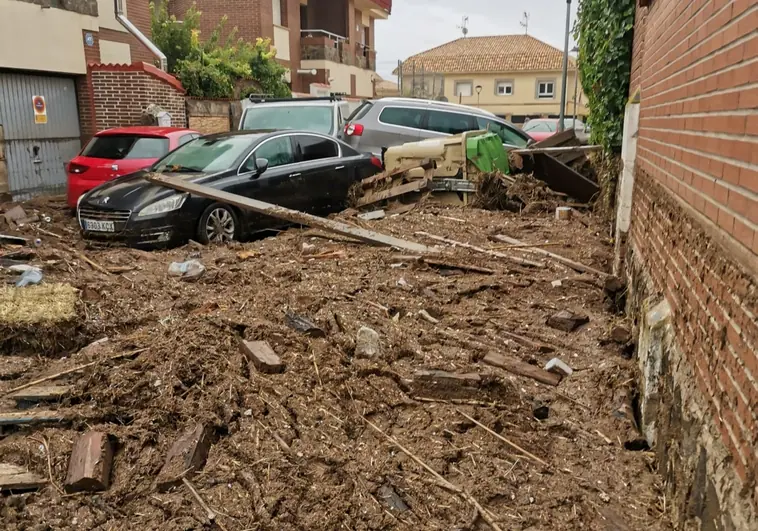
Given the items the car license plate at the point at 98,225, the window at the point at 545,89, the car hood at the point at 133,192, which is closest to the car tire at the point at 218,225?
the car hood at the point at 133,192

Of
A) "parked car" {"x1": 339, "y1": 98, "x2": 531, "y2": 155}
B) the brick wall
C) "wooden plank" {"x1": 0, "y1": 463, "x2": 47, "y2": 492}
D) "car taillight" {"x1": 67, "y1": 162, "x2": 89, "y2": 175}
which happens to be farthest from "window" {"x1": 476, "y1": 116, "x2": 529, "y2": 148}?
"wooden plank" {"x1": 0, "y1": 463, "x2": 47, "y2": 492}

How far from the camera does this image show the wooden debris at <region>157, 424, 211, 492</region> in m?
3.65

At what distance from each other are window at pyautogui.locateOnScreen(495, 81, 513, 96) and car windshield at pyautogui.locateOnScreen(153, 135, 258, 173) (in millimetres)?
49954

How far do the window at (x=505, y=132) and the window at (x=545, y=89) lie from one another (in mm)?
43635

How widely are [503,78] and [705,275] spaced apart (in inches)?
2251

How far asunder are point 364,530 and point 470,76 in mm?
58146

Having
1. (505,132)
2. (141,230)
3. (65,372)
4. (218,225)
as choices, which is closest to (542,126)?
(505,132)

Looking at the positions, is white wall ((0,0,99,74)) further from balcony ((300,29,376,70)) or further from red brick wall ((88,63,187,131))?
balcony ((300,29,376,70))

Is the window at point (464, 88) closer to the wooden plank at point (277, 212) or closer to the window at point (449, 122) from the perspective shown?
the window at point (449, 122)

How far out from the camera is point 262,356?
15.6 ft

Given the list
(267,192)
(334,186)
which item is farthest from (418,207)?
(267,192)

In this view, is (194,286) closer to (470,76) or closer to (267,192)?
(267,192)

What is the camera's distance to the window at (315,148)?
441 inches

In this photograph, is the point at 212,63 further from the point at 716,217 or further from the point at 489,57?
the point at 489,57
